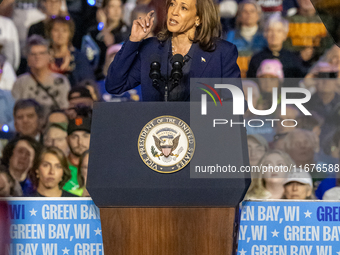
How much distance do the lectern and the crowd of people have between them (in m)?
1.10

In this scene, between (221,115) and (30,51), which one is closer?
(221,115)

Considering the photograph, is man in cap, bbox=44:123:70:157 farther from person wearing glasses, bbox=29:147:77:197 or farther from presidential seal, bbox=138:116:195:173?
presidential seal, bbox=138:116:195:173

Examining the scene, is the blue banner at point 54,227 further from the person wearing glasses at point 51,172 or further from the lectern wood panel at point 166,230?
the lectern wood panel at point 166,230

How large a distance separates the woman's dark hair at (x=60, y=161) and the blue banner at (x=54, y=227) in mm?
140

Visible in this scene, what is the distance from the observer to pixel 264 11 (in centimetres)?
276

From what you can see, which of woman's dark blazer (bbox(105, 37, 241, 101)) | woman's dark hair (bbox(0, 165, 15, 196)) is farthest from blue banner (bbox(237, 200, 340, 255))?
woman's dark hair (bbox(0, 165, 15, 196))

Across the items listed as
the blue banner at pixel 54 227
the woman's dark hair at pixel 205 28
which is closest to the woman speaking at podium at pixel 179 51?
the woman's dark hair at pixel 205 28

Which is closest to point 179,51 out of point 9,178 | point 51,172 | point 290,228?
point 51,172

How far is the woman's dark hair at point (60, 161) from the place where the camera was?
9.17ft

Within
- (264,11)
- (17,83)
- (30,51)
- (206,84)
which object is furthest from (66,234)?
(264,11)

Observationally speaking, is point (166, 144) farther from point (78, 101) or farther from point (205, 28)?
point (78, 101)

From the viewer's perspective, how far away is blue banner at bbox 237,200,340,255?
2.64m

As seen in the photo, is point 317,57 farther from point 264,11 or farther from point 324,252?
point 324,252

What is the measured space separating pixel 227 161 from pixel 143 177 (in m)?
0.37
